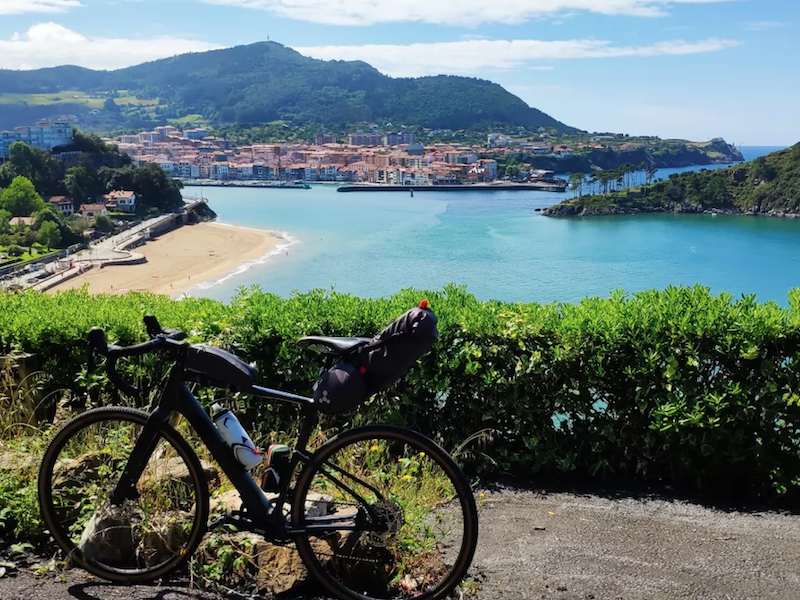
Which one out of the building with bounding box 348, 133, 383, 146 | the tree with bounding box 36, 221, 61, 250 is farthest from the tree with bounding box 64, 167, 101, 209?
the building with bounding box 348, 133, 383, 146

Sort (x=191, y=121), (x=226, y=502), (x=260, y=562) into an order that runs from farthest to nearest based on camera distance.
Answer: (x=191, y=121), (x=226, y=502), (x=260, y=562)

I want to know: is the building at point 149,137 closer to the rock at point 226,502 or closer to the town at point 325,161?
the town at point 325,161

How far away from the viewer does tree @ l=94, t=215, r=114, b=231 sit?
59641mm

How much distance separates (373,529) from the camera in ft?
8.01

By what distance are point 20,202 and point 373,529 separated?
217ft

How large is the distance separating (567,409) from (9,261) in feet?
166

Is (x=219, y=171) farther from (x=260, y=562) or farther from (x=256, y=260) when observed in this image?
(x=260, y=562)

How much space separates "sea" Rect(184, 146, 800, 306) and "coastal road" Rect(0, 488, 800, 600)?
21.5 metres

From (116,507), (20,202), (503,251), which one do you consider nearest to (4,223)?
(20,202)

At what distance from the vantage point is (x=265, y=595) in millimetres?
2514

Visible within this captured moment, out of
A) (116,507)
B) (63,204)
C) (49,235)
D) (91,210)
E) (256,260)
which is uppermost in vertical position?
(116,507)

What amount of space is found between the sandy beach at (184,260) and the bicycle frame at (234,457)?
115ft

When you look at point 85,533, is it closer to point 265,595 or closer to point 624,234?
point 265,595

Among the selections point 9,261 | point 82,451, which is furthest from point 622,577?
point 9,261
